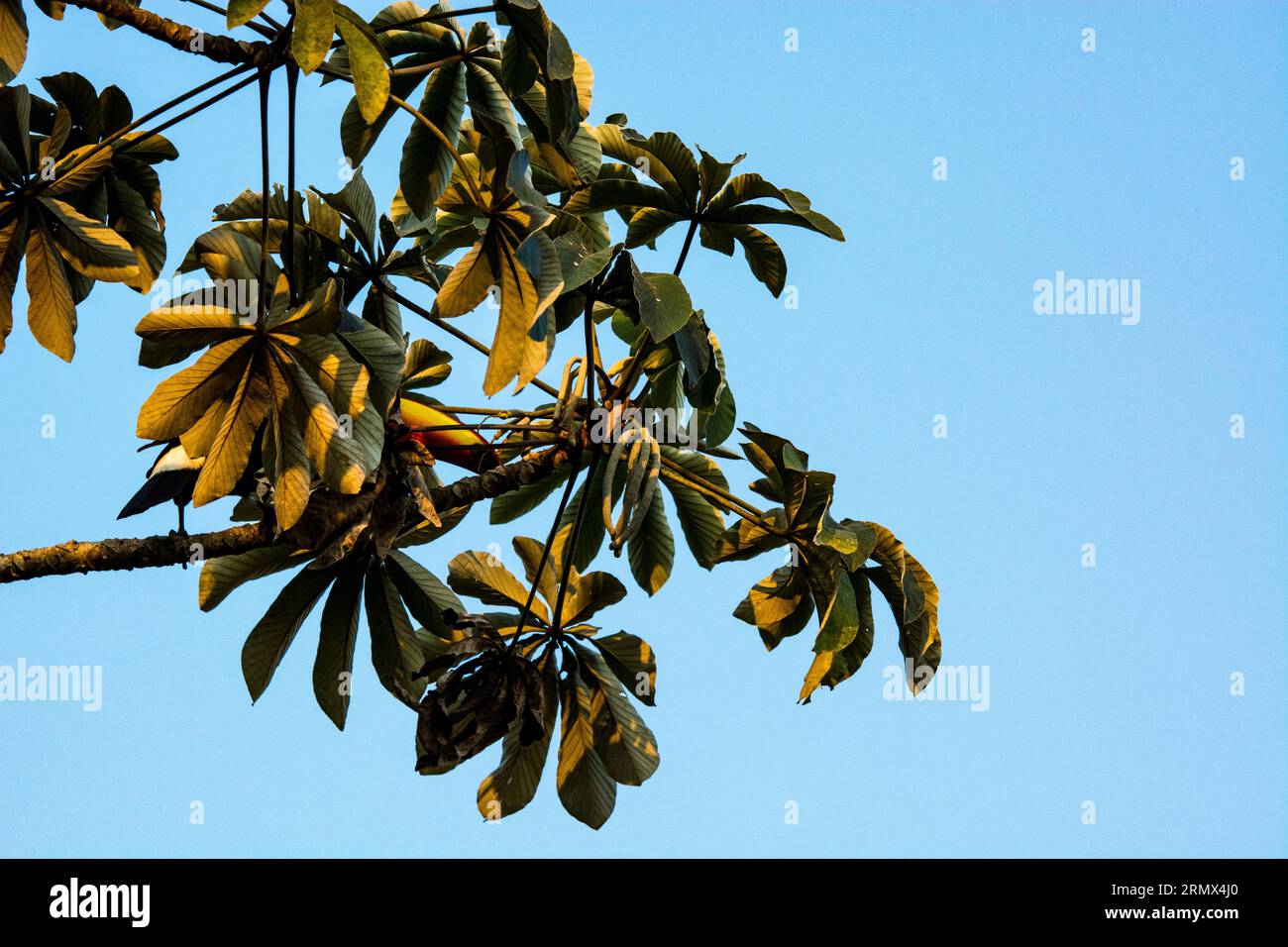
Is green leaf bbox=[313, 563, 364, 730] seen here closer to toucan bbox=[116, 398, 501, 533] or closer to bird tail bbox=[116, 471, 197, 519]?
toucan bbox=[116, 398, 501, 533]

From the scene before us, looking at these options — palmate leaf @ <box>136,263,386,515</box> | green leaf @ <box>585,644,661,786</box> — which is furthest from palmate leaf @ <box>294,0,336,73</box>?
green leaf @ <box>585,644,661,786</box>

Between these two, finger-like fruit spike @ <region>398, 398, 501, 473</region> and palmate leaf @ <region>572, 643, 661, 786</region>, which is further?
palmate leaf @ <region>572, 643, 661, 786</region>

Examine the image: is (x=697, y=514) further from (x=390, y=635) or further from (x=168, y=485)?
(x=168, y=485)

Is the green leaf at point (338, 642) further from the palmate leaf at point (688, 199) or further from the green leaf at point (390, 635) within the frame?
the palmate leaf at point (688, 199)

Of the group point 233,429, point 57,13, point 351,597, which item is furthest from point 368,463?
point 57,13

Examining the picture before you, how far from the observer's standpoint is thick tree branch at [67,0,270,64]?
3.20 meters

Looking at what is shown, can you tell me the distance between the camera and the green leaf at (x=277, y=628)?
4.09 meters

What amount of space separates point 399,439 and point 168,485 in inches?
24.5

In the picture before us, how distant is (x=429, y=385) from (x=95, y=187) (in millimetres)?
1324

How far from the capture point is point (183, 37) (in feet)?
10.7

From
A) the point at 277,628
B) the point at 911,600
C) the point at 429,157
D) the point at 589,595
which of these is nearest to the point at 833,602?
the point at 911,600

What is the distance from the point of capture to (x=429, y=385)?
454 cm

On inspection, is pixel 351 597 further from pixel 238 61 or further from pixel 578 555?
pixel 238 61

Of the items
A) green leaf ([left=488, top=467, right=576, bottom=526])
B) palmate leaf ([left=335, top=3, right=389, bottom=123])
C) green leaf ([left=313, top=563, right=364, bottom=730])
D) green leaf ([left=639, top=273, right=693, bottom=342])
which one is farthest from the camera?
green leaf ([left=488, top=467, right=576, bottom=526])
